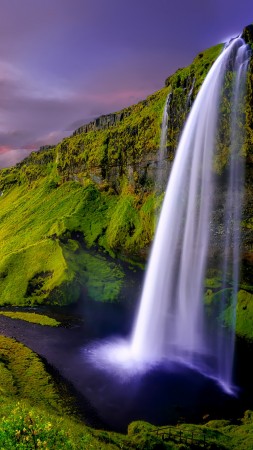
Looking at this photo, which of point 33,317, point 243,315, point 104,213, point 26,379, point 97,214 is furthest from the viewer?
point 97,214

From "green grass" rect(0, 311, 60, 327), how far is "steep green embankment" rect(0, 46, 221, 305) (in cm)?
548

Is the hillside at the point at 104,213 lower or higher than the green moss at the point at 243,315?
higher

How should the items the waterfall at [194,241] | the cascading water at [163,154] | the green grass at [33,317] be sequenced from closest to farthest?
1. the waterfall at [194,241]
2. the green grass at [33,317]
3. the cascading water at [163,154]

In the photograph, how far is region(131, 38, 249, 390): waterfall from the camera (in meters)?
36.8

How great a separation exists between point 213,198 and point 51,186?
229ft

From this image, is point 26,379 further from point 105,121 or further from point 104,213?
point 105,121

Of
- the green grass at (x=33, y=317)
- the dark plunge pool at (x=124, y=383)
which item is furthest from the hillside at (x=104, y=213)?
the dark plunge pool at (x=124, y=383)

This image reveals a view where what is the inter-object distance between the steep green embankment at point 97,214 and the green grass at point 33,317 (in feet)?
18.0

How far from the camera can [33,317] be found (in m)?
46.8

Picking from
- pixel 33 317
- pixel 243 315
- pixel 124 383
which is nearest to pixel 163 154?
pixel 243 315

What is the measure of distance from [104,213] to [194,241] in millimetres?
34405

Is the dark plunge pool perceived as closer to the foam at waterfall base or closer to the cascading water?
the foam at waterfall base

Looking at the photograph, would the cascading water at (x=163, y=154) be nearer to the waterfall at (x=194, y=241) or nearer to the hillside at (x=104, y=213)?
the hillside at (x=104, y=213)

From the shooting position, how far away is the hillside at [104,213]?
46.7m
